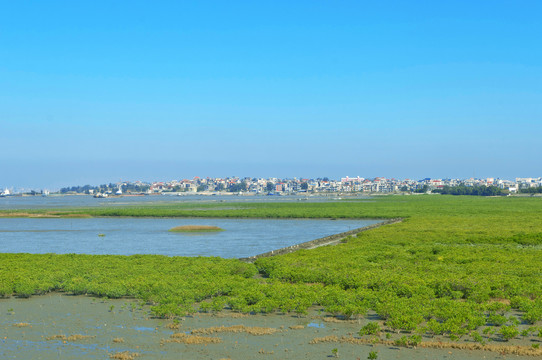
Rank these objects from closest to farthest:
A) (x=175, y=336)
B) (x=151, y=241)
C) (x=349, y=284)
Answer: (x=175, y=336)
(x=349, y=284)
(x=151, y=241)

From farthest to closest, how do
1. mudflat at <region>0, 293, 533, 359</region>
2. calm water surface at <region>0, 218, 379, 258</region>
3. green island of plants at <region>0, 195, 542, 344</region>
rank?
calm water surface at <region>0, 218, 379, 258</region>, green island of plants at <region>0, 195, 542, 344</region>, mudflat at <region>0, 293, 533, 359</region>

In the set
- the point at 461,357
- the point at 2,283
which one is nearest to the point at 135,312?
the point at 2,283

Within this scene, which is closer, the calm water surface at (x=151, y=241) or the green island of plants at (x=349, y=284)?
the green island of plants at (x=349, y=284)

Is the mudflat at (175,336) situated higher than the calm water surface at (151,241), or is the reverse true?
the mudflat at (175,336)

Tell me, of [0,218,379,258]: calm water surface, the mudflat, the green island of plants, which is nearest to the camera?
the mudflat

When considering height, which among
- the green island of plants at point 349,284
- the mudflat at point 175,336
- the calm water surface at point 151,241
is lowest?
the calm water surface at point 151,241

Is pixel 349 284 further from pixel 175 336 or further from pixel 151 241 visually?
pixel 151 241

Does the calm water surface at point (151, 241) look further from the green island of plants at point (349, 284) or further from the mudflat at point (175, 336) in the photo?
the mudflat at point (175, 336)

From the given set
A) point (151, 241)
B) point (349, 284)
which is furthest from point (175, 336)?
point (151, 241)

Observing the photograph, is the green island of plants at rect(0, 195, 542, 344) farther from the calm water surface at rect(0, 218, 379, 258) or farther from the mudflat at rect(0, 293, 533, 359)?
the calm water surface at rect(0, 218, 379, 258)

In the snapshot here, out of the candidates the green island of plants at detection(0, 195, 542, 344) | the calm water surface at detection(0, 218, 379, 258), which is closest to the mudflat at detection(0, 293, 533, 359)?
the green island of plants at detection(0, 195, 542, 344)

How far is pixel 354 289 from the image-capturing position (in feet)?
64.1

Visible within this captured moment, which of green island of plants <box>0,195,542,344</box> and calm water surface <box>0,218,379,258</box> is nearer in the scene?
green island of plants <box>0,195,542,344</box>

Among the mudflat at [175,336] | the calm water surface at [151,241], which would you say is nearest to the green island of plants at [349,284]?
the mudflat at [175,336]
